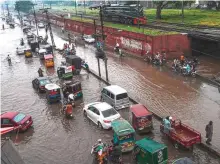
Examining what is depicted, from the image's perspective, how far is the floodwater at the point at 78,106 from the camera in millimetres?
16883

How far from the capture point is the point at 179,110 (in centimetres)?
2195

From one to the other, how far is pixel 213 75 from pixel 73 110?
50.1ft

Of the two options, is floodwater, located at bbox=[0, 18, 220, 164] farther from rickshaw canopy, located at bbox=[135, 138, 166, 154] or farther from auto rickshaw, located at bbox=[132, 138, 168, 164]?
rickshaw canopy, located at bbox=[135, 138, 166, 154]

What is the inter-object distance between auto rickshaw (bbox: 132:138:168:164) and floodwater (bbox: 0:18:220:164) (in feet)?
4.03

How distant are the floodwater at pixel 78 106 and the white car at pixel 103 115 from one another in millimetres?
473

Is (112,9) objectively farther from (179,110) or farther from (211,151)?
(211,151)

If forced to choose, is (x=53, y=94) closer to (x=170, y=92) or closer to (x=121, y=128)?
(x=170, y=92)

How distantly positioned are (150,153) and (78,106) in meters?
11.6

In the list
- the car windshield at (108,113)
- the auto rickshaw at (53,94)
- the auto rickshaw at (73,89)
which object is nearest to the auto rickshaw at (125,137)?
the car windshield at (108,113)

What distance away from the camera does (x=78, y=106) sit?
80.3ft

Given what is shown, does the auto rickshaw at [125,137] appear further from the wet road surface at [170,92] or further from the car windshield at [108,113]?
the wet road surface at [170,92]

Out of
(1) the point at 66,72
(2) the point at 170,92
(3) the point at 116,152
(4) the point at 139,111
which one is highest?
(4) the point at 139,111

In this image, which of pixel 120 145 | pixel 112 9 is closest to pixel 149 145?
pixel 120 145

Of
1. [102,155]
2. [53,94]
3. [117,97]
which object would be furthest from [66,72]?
[102,155]
